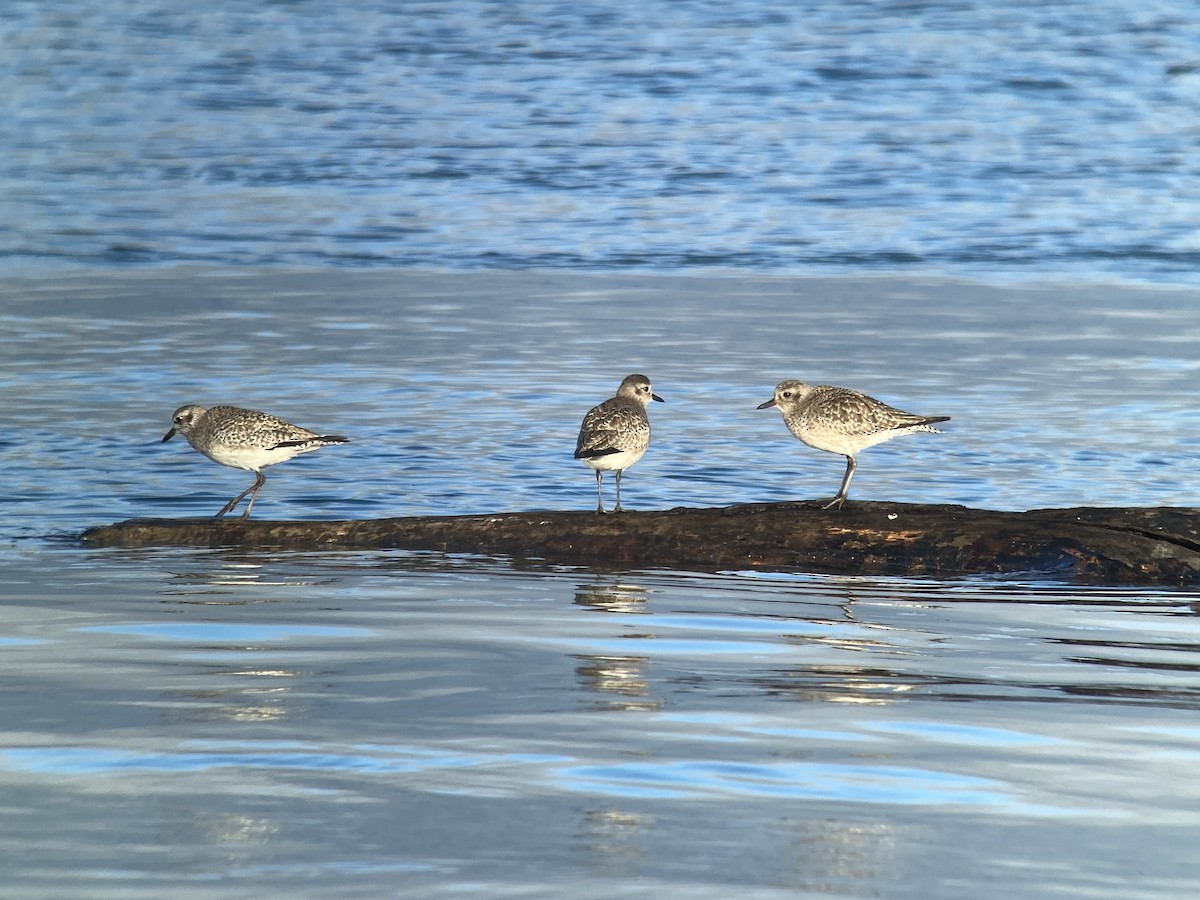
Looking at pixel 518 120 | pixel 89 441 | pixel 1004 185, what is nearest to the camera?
pixel 89 441

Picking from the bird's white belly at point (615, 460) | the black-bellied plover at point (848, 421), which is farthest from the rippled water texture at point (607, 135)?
the black-bellied plover at point (848, 421)

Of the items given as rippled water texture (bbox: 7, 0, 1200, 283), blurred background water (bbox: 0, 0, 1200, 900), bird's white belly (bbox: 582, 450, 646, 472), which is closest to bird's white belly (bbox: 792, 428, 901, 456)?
bird's white belly (bbox: 582, 450, 646, 472)

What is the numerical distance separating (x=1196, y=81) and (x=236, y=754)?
33.3 m

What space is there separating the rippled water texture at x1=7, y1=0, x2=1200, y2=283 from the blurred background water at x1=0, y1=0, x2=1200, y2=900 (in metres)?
0.14

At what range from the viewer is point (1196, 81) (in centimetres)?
3572

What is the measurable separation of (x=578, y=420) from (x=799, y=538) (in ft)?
19.2

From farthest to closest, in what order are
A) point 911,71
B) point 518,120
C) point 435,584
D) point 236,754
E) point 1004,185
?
point 911,71
point 518,120
point 1004,185
point 435,584
point 236,754

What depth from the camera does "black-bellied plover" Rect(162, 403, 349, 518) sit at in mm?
11648

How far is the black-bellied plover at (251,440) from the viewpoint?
11648mm

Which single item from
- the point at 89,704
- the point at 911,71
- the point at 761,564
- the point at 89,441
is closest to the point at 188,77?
the point at 911,71

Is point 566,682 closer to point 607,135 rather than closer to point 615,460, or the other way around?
point 615,460

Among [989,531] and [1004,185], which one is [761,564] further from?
[1004,185]

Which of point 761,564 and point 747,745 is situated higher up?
point 747,745

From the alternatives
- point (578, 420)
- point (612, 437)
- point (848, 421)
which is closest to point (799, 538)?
point (848, 421)
